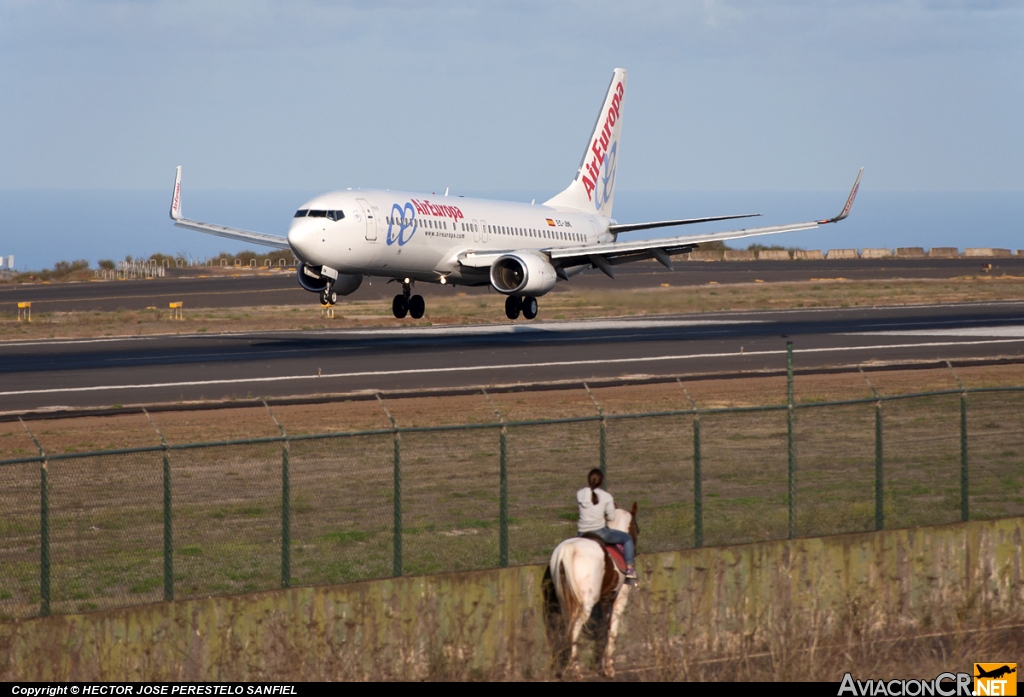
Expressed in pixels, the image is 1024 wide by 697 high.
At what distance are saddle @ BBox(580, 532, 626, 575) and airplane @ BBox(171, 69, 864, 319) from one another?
2996 cm

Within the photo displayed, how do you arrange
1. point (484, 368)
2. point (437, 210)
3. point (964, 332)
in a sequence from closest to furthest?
point (484, 368) → point (437, 210) → point (964, 332)

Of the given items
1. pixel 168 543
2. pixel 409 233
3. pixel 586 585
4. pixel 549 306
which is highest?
pixel 549 306

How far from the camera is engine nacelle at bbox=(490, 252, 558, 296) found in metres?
49.7

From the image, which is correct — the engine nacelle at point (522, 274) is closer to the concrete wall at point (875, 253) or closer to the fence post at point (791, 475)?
the fence post at point (791, 475)

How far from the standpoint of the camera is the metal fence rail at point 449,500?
16.7 meters

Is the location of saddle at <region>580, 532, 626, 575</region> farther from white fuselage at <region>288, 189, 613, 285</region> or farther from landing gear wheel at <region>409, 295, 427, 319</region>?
landing gear wheel at <region>409, 295, 427, 319</region>

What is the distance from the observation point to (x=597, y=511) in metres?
15.5

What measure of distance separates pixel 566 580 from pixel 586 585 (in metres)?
0.31

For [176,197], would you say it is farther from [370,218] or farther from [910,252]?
[910,252]

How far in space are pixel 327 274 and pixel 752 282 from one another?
55960 millimetres

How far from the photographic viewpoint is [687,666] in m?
15.1

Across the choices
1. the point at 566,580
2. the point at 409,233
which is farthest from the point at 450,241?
the point at 566,580

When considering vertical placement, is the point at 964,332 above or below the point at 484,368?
above

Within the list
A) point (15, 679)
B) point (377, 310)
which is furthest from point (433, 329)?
point (15, 679)
